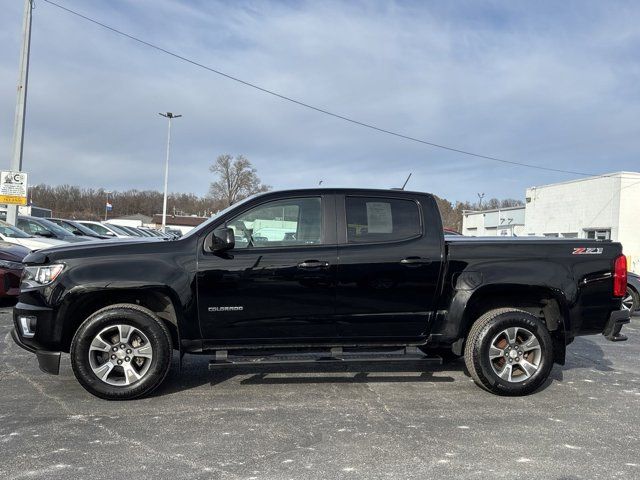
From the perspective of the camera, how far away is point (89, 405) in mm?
4652

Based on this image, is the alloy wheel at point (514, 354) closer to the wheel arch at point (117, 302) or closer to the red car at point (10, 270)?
the wheel arch at point (117, 302)

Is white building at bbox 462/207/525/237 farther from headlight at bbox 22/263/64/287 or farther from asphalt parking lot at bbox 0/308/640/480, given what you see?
headlight at bbox 22/263/64/287

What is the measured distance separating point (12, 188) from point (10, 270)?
5924mm

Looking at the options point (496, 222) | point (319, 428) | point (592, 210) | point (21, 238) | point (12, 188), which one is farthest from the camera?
point (496, 222)

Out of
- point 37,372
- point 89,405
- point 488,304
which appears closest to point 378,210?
point 488,304

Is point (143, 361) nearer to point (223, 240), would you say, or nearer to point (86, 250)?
point (86, 250)

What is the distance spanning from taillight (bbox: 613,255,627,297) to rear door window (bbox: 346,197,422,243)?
1.95 m

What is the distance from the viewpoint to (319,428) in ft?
13.8

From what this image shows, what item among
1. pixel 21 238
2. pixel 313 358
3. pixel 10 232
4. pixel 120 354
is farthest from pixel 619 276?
pixel 10 232

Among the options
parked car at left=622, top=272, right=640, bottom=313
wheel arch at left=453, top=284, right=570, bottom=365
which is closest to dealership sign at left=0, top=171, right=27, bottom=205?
wheel arch at left=453, top=284, right=570, bottom=365

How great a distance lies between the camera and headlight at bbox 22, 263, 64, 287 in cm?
470

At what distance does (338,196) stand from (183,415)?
2396 millimetres

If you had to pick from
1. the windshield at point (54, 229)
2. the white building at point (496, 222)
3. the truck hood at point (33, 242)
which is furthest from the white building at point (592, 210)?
the truck hood at point (33, 242)

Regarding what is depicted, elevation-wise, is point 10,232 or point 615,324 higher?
point 10,232
